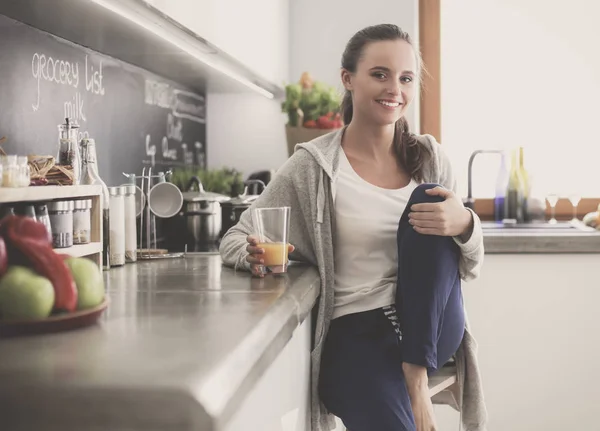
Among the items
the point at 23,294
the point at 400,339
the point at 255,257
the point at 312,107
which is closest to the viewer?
the point at 23,294

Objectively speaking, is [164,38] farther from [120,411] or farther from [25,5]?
[120,411]

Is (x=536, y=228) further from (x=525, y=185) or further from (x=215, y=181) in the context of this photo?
(x=215, y=181)

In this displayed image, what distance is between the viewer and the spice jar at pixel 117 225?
191 cm

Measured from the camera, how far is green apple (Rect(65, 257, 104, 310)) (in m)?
1.08

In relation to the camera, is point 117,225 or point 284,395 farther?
point 117,225

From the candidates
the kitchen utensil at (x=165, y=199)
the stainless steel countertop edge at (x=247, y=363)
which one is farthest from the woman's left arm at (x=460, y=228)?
the kitchen utensil at (x=165, y=199)

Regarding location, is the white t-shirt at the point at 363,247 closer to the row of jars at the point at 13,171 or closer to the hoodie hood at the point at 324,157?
the hoodie hood at the point at 324,157

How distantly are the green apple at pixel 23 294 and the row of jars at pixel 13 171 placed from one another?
9.0 inches

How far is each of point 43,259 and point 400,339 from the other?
3.49ft

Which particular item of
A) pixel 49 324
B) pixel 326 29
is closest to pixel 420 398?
pixel 49 324

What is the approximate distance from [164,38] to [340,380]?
907 millimetres

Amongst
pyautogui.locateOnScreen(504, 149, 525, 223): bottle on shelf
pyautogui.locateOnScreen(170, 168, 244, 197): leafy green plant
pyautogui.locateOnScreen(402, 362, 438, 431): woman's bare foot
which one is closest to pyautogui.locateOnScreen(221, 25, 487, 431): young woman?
pyautogui.locateOnScreen(402, 362, 438, 431): woman's bare foot

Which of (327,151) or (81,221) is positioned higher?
(327,151)

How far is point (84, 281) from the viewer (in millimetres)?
1091
